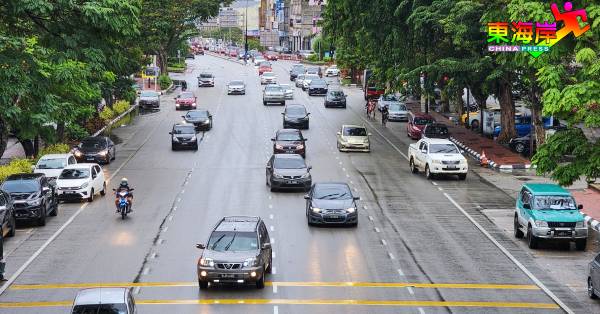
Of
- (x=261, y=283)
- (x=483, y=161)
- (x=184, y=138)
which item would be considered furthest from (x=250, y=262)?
(x=184, y=138)

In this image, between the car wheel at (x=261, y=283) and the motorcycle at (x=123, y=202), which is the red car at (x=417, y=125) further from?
the car wheel at (x=261, y=283)

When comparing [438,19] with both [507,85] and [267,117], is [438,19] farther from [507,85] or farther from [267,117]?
[267,117]

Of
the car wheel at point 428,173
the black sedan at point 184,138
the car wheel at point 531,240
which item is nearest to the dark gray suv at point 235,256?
the car wheel at point 531,240

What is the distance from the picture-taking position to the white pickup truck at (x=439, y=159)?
4875 cm

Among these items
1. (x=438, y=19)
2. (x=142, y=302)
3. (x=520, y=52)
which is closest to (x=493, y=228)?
(x=520, y=52)

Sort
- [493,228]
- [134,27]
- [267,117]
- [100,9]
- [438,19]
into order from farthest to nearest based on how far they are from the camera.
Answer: [267,117], [438,19], [493,228], [134,27], [100,9]

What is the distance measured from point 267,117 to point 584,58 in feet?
169

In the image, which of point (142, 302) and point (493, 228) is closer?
point (142, 302)

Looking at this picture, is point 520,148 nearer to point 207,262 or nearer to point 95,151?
point 95,151

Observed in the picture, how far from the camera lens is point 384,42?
225 ft

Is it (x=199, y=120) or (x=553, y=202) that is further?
(x=199, y=120)

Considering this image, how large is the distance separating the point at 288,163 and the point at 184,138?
15.4 m

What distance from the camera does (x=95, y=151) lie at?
54.4 metres

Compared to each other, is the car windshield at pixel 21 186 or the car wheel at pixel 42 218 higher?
the car windshield at pixel 21 186
